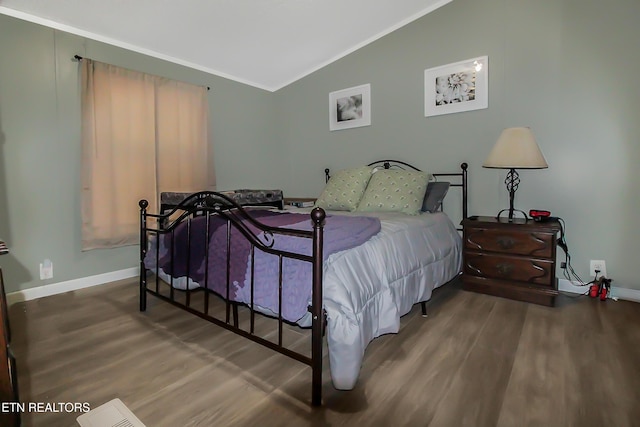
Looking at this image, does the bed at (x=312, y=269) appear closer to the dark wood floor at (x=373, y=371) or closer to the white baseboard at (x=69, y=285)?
the dark wood floor at (x=373, y=371)

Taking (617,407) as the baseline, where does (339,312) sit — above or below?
above

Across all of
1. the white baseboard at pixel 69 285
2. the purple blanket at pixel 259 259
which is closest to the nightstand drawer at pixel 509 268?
the purple blanket at pixel 259 259

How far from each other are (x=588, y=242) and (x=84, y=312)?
12.6 ft

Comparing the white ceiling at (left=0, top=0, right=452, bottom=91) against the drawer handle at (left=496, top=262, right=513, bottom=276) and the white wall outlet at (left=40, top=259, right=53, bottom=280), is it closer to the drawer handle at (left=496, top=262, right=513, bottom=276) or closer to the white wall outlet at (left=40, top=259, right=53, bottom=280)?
the white wall outlet at (left=40, top=259, right=53, bottom=280)

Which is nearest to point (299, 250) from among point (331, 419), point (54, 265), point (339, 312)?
point (339, 312)

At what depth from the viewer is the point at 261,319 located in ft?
7.59

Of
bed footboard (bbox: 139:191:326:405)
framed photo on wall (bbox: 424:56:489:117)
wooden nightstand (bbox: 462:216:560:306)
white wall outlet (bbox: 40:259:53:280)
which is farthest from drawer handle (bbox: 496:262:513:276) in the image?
white wall outlet (bbox: 40:259:53:280)

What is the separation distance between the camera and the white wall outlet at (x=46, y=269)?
274 cm

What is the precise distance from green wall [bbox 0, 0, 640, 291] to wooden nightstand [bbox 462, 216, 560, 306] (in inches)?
19.9

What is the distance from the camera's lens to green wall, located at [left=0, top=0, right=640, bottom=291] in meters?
2.55

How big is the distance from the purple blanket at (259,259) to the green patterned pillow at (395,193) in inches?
31.5

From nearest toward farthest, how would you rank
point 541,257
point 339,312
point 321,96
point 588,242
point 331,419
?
point 331,419, point 339,312, point 541,257, point 588,242, point 321,96

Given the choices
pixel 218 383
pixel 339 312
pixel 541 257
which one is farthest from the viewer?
pixel 541 257

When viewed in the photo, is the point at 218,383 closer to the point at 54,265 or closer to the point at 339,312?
the point at 339,312
